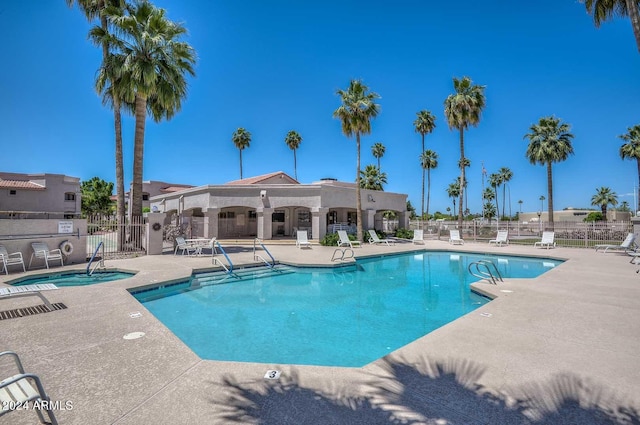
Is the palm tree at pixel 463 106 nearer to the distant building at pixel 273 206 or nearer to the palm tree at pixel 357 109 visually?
the distant building at pixel 273 206

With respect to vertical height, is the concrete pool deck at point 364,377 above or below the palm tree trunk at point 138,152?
below

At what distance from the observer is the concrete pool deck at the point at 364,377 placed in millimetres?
2918

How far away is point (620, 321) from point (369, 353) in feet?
15.6

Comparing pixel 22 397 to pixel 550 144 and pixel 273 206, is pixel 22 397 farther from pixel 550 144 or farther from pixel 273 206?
pixel 550 144

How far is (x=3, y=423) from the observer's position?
2.82 metres

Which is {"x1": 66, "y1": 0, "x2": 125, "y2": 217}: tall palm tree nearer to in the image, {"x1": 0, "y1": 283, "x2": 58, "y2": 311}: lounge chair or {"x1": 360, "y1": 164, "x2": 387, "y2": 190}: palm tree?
{"x1": 0, "y1": 283, "x2": 58, "y2": 311}: lounge chair

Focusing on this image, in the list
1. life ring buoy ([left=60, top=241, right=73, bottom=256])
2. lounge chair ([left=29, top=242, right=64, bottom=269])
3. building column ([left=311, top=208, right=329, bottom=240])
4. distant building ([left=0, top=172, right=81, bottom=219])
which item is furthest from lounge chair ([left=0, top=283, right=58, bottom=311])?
distant building ([left=0, top=172, right=81, bottom=219])

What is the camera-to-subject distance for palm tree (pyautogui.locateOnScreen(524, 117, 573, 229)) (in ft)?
91.2

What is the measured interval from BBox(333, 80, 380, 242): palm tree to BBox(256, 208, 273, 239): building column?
27.9 feet

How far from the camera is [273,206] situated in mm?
23766

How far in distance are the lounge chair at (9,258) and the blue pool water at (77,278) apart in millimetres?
974

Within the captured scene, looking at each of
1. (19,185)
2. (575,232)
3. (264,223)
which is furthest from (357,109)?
(19,185)

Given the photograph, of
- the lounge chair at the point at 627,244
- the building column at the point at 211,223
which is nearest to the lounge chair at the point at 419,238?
the lounge chair at the point at 627,244

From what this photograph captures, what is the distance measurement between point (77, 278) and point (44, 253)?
5.98ft
